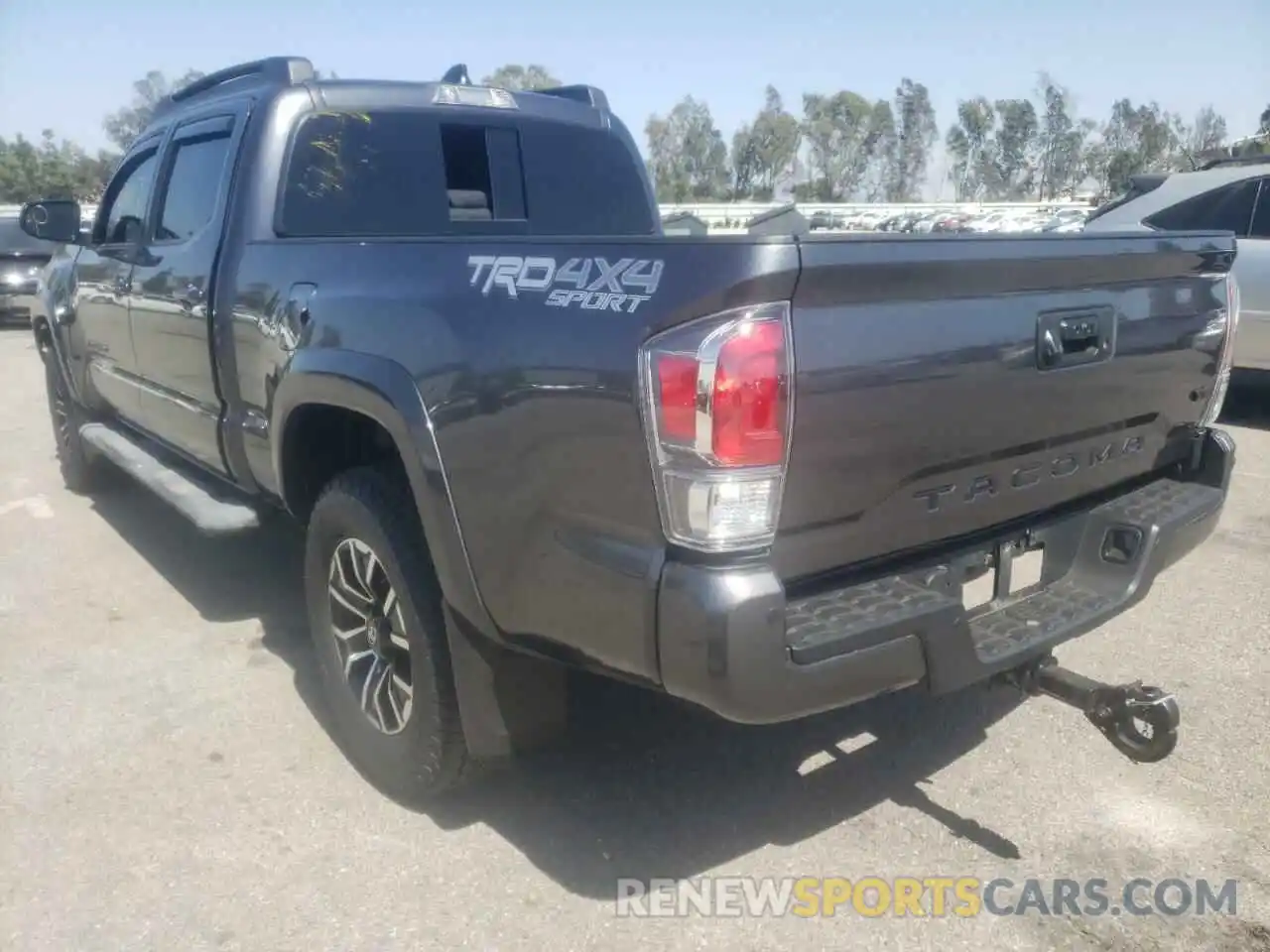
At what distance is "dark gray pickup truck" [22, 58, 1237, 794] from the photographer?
2.10 metres

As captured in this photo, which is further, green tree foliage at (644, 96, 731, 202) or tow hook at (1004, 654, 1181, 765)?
green tree foliage at (644, 96, 731, 202)

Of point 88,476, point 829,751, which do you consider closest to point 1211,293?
point 829,751

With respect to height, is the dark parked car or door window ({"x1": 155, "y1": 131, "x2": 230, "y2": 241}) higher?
door window ({"x1": 155, "y1": 131, "x2": 230, "y2": 241})

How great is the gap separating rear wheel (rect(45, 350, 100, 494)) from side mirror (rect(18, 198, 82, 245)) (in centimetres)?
102

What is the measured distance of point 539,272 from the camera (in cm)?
236

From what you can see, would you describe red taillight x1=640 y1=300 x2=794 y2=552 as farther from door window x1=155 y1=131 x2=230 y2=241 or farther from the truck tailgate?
door window x1=155 y1=131 x2=230 y2=241

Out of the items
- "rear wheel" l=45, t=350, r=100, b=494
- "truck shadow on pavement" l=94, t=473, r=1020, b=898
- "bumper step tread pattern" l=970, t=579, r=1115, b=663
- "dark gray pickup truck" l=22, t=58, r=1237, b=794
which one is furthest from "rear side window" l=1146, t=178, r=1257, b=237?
"rear wheel" l=45, t=350, r=100, b=494

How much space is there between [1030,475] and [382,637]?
1.79 metres

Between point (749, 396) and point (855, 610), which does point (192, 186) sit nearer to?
point (749, 396)

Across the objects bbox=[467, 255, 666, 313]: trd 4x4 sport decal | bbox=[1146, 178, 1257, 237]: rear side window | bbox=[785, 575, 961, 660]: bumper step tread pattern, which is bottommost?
bbox=[785, 575, 961, 660]: bumper step tread pattern

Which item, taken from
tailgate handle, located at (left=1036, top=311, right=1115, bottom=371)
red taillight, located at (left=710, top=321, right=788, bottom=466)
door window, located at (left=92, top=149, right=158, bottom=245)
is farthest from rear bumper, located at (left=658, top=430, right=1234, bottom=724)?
door window, located at (left=92, top=149, right=158, bottom=245)

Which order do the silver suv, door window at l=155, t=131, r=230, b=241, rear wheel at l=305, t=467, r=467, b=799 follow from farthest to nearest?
the silver suv
door window at l=155, t=131, r=230, b=241
rear wheel at l=305, t=467, r=467, b=799

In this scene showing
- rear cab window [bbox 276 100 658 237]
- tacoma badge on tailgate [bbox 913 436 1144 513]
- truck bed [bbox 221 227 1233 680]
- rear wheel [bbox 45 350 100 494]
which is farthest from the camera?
rear wheel [bbox 45 350 100 494]

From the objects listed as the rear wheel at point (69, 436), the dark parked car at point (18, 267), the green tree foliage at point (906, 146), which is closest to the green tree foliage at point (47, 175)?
the green tree foliage at point (906, 146)
